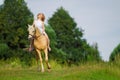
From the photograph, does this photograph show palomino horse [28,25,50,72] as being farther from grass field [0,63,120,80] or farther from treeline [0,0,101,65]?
treeline [0,0,101,65]

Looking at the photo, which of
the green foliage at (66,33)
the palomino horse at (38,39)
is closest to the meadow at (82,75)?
the palomino horse at (38,39)

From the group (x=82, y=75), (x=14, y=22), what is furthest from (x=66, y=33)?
(x=82, y=75)

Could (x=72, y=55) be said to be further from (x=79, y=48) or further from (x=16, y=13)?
(x=16, y=13)

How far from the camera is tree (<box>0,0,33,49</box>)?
76.1m

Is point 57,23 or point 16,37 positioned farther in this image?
point 57,23

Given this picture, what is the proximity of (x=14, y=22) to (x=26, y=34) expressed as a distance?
2.80m

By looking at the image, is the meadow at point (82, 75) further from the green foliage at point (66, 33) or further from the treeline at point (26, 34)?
the green foliage at point (66, 33)

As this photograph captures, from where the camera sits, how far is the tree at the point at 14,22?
76.1 metres

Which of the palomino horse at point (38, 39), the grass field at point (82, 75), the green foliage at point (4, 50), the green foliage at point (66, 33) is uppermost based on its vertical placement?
the green foliage at point (66, 33)

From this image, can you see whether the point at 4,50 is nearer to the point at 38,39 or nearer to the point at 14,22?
the point at 14,22

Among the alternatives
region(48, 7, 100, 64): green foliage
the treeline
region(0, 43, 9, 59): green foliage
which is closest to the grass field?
the treeline

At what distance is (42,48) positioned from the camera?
2519 centimetres

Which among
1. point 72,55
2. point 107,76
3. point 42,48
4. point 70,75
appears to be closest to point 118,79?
point 107,76

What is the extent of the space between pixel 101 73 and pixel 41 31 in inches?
142
